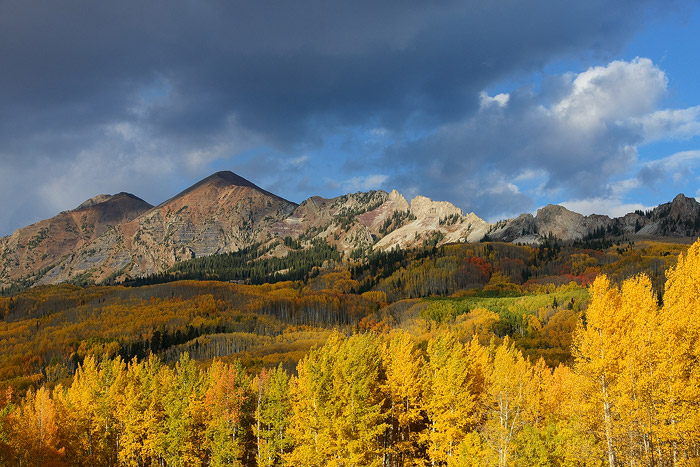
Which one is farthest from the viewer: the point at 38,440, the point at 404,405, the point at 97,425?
the point at 97,425

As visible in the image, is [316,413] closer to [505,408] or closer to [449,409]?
[449,409]

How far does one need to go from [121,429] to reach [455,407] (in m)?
44.6

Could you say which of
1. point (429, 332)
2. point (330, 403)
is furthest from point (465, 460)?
point (429, 332)

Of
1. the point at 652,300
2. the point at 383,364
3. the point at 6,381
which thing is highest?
the point at 652,300

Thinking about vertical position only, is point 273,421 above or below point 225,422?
below

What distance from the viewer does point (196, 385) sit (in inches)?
2416

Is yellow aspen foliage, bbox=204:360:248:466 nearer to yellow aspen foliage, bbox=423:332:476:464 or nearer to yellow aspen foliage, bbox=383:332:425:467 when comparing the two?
yellow aspen foliage, bbox=383:332:425:467

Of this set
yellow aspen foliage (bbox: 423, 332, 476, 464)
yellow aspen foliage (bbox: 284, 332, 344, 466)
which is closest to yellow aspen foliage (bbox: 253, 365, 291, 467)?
yellow aspen foliage (bbox: 284, 332, 344, 466)

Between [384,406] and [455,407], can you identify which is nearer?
[455,407]

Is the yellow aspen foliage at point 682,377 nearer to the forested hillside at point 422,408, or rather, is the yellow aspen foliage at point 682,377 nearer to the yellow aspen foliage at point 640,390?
the forested hillside at point 422,408

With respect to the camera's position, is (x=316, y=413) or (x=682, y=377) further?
(x=316, y=413)

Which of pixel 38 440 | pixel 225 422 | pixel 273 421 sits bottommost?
pixel 38 440

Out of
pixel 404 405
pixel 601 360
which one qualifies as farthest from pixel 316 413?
pixel 601 360

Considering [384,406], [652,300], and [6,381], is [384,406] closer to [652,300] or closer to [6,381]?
[652,300]
